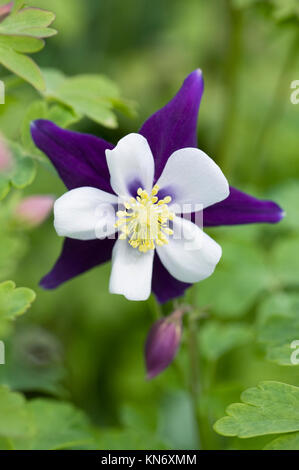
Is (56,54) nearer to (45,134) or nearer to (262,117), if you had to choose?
(262,117)

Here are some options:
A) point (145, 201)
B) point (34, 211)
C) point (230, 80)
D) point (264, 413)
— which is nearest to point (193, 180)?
point (145, 201)

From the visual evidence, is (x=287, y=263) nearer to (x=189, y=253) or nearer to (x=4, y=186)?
(x=189, y=253)

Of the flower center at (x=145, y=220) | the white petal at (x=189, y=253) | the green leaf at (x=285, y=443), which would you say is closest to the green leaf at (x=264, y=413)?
the green leaf at (x=285, y=443)

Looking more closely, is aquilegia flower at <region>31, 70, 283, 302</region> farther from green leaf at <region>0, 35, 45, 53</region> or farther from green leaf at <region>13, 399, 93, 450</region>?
green leaf at <region>13, 399, 93, 450</region>

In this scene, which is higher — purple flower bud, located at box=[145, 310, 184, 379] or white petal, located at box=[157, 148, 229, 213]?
white petal, located at box=[157, 148, 229, 213]

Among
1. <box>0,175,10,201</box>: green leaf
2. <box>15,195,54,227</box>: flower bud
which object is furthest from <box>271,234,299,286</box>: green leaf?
<box>0,175,10,201</box>: green leaf

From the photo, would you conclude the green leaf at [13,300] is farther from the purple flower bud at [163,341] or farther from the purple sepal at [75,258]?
the purple flower bud at [163,341]
